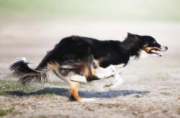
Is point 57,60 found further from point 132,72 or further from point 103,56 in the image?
point 132,72

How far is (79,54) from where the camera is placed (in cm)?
1157

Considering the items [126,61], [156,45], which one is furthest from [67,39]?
[156,45]

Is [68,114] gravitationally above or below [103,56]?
below

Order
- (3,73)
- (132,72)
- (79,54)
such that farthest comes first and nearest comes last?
(132,72) < (3,73) < (79,54)

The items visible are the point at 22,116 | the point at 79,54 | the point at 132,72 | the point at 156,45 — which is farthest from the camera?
the point at 132,72

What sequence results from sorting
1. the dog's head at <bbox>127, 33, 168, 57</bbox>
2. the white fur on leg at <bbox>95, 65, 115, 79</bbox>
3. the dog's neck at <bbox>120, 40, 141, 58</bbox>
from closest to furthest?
the white fur on leg at <bbox>95, 65, 115, 79</bbox>
the dog's neck at <bbox>120, 40, 141, 58</bbox>
the dog's head at <bbox>127, 33, 168, 57</bbox>

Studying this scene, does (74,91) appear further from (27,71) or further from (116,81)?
(27,71)

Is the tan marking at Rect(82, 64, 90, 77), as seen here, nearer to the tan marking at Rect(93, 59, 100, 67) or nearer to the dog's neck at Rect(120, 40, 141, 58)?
the tan marking at Rect(93, 59, 100, 67)

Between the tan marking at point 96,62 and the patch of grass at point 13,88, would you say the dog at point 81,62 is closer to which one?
the tan marking at point 96,62

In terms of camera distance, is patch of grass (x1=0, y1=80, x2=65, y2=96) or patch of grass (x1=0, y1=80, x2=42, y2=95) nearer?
patch of grass (x1=0, y1=80, x2=65, y2=96)

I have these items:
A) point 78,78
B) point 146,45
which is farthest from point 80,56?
point 146,45

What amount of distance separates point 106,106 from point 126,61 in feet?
6.16

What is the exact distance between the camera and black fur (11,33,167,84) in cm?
1156

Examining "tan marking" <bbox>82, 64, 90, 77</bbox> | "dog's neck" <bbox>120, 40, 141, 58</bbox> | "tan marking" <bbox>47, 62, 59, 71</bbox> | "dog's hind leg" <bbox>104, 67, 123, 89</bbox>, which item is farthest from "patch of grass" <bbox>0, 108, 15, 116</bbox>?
"dog's neck" <bbox>120, 40, 141, 58</bbox>
